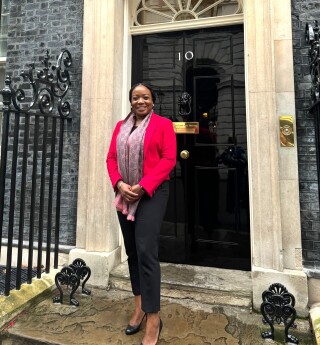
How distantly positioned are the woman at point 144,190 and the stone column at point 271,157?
1.11 meters

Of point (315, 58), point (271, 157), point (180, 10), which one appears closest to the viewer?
point (315, 58)

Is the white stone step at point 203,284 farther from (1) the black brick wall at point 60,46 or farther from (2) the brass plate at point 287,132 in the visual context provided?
(2) the brass plate at point 287,132

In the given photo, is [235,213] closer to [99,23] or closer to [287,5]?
[287,5]

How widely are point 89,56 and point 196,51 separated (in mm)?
1272

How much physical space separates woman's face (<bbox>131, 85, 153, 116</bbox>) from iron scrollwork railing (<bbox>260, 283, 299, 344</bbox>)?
1842mm

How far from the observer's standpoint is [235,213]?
→ 3.44m

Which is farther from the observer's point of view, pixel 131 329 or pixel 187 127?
pixel 187 127

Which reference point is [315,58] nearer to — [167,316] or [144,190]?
[144,190]

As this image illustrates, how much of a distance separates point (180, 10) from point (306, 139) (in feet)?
7.28

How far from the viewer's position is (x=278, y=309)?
245cm

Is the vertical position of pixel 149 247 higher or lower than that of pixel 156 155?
lower

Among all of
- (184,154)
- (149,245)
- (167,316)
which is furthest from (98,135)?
(167,316)

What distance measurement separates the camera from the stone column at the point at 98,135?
3.30m

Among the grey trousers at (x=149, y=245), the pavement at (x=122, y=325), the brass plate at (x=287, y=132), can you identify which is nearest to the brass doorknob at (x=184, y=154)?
the brass plate at (x=287, y=132)
